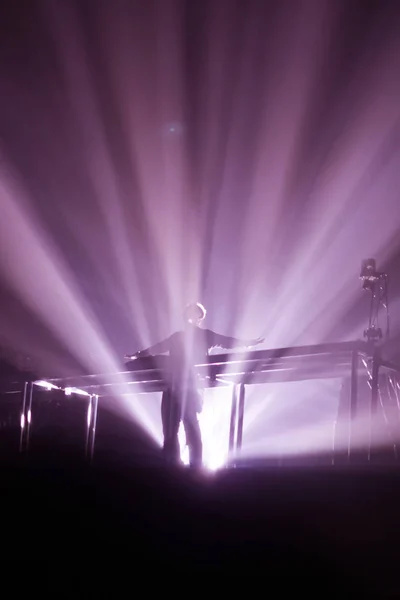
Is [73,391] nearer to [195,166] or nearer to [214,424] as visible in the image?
Answer: [214,424]

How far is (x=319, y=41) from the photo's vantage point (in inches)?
158

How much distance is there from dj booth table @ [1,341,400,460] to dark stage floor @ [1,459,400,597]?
1.82 feet

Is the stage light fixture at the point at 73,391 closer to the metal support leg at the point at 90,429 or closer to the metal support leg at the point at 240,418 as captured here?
the metal support leg at the point at 90,429

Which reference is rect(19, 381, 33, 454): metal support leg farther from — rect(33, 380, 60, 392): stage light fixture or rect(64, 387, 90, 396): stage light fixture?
rect(64, 387, 90, 396): stage light fixture

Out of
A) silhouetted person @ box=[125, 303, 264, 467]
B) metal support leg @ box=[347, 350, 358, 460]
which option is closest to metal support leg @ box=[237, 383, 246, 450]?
silhouetted person @ box=[125, 303, 264, 467]

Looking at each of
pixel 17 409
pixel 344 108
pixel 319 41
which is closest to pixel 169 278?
pixel 17 409

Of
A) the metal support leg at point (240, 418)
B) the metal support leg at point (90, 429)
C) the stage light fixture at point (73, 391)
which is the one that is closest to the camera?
the metal support leg at point (240, 418)

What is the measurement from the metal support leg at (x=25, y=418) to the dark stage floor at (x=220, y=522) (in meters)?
1.34

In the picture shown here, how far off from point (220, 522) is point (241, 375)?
56.2 inches

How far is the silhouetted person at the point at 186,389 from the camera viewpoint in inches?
149

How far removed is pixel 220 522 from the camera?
7.66 ft

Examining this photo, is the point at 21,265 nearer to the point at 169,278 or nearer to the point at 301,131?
the point at 169,278

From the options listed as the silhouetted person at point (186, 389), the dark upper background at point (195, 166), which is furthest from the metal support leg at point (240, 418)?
the dark upper background at point (195, 166)

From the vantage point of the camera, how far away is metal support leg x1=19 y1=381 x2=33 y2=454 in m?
4.23
